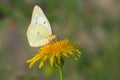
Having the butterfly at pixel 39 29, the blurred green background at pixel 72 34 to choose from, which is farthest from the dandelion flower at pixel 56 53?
the blurred green background at pixel 72 34

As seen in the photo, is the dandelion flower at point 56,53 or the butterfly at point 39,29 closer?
the dandelion flower at point 56,53

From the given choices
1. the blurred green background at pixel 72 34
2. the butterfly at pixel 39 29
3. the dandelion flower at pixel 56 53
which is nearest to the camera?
the dandelion flower at pixel 56 53

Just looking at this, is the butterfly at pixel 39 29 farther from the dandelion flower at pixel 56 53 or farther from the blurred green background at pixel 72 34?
the blurred green background at pixel 72 34

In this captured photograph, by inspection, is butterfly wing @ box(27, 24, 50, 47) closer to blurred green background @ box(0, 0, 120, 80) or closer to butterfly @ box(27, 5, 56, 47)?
butterfly @ box(27, 5, 56, 47)

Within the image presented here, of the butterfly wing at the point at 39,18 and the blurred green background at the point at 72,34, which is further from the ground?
the butterfly wing at the point at 39,18

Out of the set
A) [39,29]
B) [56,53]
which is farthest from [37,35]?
[56,53]

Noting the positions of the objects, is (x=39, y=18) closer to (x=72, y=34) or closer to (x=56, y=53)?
(x=56, y=53)

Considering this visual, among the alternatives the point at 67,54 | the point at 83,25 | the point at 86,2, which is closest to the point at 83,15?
the point at 83,25
